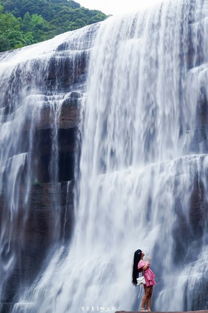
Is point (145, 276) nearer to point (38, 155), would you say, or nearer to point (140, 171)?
point (140, 171)

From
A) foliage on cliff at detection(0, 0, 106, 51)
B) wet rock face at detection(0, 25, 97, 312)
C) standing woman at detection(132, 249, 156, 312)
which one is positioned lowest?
standing woman at detection(132, 249, 156, 312)

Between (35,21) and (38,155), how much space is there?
4233 centimetres

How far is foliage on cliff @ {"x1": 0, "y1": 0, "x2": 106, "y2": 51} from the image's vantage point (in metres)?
52.7

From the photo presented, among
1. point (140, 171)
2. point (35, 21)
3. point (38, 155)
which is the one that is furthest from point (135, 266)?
point (35, 21)

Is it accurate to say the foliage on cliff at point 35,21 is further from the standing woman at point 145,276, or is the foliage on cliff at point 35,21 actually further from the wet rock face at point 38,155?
the standing woman at point 145,276

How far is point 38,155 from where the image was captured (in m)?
27.0

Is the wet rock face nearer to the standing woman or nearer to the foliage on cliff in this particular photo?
the standing woman

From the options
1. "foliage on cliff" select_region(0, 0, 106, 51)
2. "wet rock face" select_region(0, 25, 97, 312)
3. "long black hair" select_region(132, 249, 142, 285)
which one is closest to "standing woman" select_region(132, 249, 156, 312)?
"long black hair" select_region(132, 249, 142, 285)

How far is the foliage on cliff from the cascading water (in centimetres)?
2274

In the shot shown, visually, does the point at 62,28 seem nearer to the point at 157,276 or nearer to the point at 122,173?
the point at 122,173

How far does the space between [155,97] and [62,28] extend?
132ft

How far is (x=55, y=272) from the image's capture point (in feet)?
76.7

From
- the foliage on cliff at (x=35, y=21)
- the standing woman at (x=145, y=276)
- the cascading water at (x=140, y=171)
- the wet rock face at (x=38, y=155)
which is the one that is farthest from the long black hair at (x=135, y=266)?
the foliage on cliff at (x=35, y=21)

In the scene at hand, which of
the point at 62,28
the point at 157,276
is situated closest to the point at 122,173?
the point at 157,276
